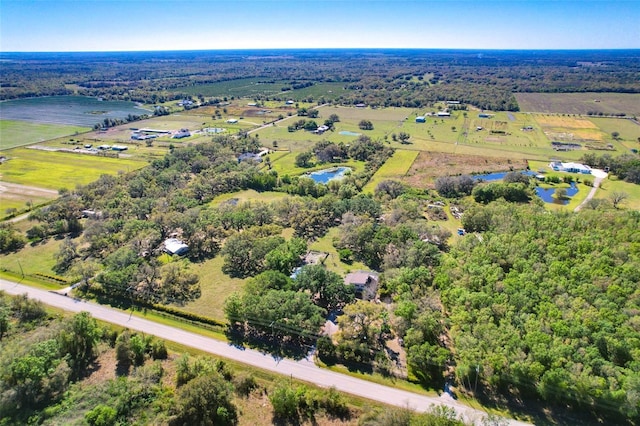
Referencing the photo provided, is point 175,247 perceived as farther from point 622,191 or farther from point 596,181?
point 596,181

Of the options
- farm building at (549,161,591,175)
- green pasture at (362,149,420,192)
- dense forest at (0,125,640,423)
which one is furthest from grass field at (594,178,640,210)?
green pasture at (362,149,420,192)

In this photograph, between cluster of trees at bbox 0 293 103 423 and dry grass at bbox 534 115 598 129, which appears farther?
dry grass at bbox 534 115 598 129

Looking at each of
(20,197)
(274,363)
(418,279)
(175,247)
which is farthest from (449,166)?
(20,197)

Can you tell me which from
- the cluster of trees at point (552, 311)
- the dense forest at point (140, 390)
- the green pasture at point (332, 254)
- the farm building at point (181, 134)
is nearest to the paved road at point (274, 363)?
→ the dense forest at point (140, 390)

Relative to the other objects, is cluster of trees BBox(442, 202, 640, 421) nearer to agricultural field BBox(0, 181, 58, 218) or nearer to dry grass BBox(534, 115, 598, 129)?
agricultural field BBox(0, 181, 58, 218)

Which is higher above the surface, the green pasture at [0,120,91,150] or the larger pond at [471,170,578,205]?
the green pasture at [0,120,91,150]

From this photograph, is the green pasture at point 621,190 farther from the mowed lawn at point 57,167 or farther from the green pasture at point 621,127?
the mowed lawn at point 57,167

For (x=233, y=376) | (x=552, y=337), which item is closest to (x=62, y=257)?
(x=233, y=376)
